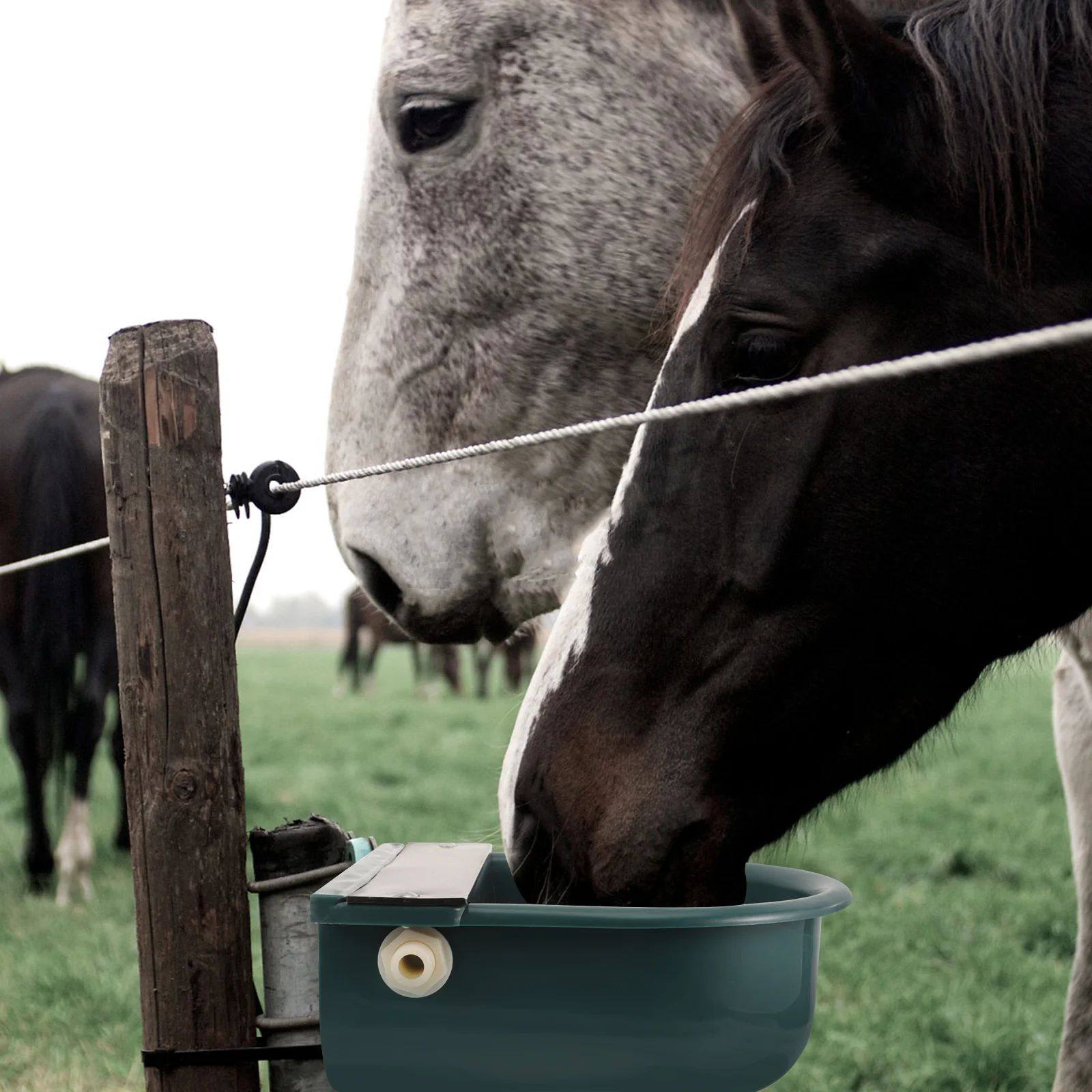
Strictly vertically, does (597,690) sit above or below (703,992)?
above

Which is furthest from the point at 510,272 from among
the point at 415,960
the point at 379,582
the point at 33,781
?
the point at 33,781

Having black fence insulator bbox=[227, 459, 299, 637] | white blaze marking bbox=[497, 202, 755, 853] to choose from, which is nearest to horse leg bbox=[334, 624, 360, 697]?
black fence insulator bbox=[227, 459, 299, 637]

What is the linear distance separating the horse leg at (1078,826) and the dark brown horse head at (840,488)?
76 cm

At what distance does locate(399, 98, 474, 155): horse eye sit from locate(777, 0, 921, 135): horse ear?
137cm

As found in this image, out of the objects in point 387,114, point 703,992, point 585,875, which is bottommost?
point 703,992

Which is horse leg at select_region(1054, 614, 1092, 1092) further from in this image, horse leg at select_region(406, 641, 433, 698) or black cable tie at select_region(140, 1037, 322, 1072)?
horse leg at select_region(406, 641, 433, 698)

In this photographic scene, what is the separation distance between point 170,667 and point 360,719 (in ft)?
34.2

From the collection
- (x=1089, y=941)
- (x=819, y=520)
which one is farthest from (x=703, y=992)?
(x=1089, y=941)

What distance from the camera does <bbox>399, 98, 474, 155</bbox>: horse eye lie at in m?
2.66

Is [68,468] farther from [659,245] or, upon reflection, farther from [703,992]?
[703,992]

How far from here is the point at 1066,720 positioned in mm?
2275

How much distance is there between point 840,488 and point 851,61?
0.50m

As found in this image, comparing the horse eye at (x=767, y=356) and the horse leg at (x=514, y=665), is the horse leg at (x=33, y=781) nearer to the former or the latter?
the horse eye at (x=767, y=356)

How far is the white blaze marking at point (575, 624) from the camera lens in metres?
1.49
